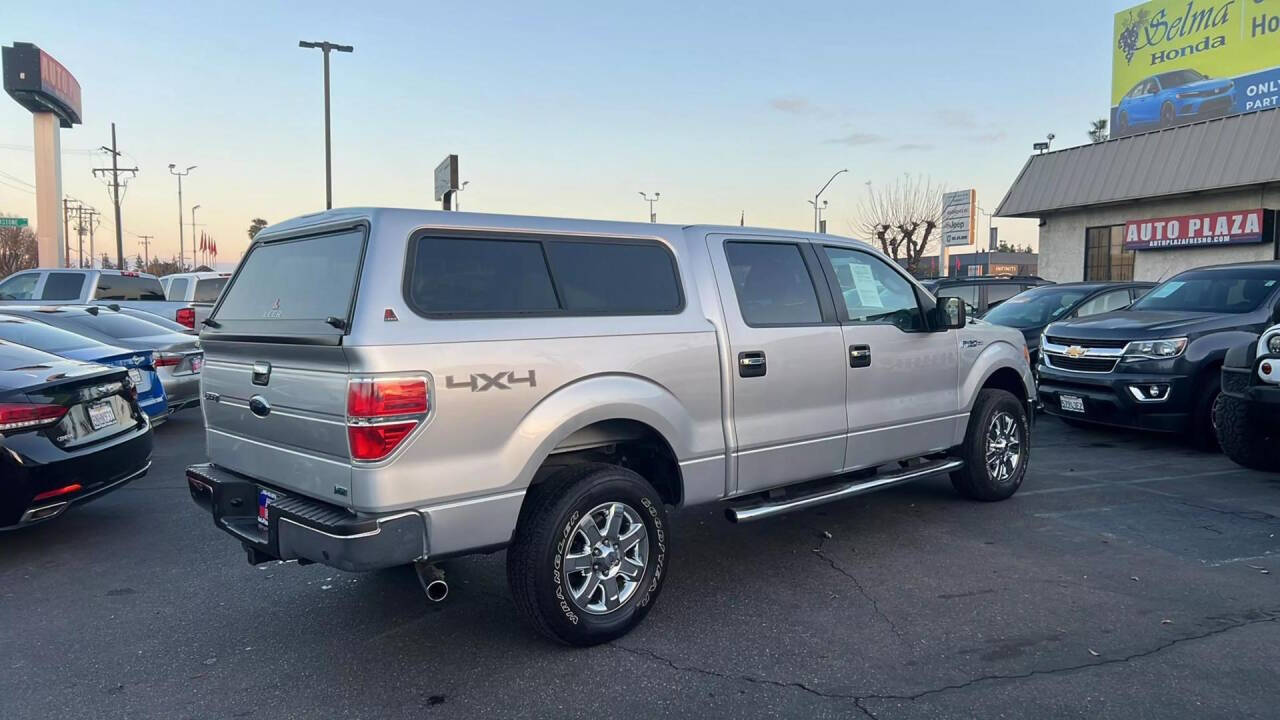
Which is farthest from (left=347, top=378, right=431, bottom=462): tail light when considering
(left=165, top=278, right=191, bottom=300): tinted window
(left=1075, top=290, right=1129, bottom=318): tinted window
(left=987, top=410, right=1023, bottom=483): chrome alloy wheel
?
(left=165, top=278, right=191, bottom=300): tinted window

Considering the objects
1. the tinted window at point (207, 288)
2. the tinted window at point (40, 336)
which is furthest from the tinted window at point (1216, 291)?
the tinted window at point (207, 288)

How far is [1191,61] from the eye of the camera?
28.0m

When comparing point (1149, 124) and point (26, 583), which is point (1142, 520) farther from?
point (1149, 124)

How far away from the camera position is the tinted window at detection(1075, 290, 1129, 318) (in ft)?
40.0

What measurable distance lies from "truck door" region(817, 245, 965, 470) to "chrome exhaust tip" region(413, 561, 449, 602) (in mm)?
2702

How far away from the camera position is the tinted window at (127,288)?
14086mm

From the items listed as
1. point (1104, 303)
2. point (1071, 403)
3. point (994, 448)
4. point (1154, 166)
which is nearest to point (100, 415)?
point (994, 448)

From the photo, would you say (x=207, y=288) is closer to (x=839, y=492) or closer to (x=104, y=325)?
(x=104, y=325)

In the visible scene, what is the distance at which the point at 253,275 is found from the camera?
4535 mm

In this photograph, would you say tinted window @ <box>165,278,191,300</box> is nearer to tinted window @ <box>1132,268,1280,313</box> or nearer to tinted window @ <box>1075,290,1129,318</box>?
tinted window @ <box>1075,290,1129,318</box>

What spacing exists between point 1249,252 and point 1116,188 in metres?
3.32

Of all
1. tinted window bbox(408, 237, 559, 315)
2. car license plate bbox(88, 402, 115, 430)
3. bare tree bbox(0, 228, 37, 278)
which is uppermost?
bare tree bbox(0, 228, 37, 278)

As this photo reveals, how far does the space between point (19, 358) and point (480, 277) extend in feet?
12.5

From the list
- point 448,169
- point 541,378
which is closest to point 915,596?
point 541,378
